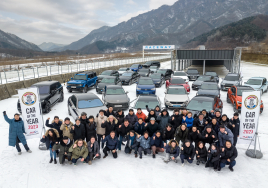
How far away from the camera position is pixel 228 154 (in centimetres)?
598

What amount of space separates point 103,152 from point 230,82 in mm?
16028

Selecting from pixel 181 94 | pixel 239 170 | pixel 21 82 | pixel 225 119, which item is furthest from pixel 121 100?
pixel 21 82

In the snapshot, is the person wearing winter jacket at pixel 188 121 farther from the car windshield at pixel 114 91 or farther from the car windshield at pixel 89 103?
the car windshield at pixel 114 91

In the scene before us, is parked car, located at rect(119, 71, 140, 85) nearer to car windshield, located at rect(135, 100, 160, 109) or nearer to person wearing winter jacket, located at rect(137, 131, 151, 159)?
car windshield, located at rect(135, 100, 160, 109)

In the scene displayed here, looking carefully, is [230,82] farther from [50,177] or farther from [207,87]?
[50,177]

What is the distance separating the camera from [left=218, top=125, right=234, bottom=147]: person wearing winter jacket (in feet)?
21.3

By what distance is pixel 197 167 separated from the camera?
6.41 metres

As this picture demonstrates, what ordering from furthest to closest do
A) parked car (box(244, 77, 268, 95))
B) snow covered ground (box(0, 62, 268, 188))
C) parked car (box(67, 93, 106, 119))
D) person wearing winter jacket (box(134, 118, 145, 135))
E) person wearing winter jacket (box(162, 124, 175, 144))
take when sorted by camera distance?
parked car (box(244, 77, 268, 95))
parked car (box(67, 93, 106, 119))
person wearing winter jacket (box(134, 118, 145, 135))
person wearing winter jacket (box(162, 124, 175, 144))
snow covered ground (box(0, 62, 268, 188))

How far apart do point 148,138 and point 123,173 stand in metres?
1.55

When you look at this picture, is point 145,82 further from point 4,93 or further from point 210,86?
point 4,93

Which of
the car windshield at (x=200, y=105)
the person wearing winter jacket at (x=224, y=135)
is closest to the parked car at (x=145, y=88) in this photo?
the car windshield at (x=200, y=105)

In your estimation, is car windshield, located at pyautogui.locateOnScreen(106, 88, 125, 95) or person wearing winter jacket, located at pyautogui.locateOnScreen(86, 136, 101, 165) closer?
person wearing winter jacket, located at pyautogui.locateOnScreen(86, 136, 101, 165)

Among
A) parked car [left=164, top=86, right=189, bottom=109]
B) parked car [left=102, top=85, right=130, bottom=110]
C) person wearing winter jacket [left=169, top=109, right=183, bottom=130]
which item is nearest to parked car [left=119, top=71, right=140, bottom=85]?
parked car [left=102, top=85, right=130, bottom=110]

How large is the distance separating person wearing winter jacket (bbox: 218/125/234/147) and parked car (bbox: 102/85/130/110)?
21.6 feet
